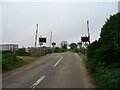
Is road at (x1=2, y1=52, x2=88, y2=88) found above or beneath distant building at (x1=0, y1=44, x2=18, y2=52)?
beneath

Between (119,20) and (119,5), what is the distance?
14.3ft

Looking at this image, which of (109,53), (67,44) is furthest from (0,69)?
(67,44)

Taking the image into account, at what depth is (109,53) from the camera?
10.0 m

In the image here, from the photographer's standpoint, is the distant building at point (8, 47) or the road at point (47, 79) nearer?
the road at point (47, 79)

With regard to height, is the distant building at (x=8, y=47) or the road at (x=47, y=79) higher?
the distant building at (x=8, y=47)

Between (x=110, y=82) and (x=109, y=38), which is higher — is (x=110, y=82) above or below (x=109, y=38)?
below

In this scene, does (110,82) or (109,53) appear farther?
(109,53)

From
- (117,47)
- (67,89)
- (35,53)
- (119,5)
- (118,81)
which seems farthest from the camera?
(35,53)

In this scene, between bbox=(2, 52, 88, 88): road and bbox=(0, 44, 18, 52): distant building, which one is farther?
bbox=(0, 44, 18, 52): distant building

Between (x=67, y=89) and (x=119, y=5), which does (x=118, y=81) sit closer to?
(x=67, y=89)

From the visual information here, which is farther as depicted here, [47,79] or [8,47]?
[8,47]

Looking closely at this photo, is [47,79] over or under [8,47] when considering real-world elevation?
under

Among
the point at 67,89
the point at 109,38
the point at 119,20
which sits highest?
the point at 119,20

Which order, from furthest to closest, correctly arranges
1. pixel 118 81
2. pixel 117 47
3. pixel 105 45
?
pixel 105 45 → pixel 117 47 → pixel 118 81
